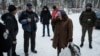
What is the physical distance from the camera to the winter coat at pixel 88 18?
11922mm

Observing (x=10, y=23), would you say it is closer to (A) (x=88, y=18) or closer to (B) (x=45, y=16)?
(A) (x=88, y=18)

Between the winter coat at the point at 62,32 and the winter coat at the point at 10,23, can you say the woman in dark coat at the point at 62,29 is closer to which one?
the winter coat at the point at 62,32

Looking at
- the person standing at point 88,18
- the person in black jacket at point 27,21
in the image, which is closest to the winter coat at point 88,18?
the person standing at point 88,18

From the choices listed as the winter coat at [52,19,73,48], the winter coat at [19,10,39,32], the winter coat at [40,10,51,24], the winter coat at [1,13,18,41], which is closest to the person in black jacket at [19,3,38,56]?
the winter coat at [19,10,39,32]

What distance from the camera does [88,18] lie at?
12.0 metres

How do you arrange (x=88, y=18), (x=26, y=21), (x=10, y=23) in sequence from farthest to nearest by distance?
1. (x=88, y=18)
2. (x=26, y=21)
3. (x=10, y=23)

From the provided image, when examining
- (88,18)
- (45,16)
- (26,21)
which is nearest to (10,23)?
(26,21)

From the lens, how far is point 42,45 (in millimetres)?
13305

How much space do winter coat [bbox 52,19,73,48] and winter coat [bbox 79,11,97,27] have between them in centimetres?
340

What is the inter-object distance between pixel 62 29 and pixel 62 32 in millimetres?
87

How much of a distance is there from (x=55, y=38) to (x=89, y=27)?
11.6 ft

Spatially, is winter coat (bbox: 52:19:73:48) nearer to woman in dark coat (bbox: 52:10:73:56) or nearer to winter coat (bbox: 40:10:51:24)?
woman in dark coat (bbox: 52:10:73:56)

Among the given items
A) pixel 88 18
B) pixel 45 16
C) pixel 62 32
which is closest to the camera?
pixel 62 32

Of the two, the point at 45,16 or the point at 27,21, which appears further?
the point at 45,16
